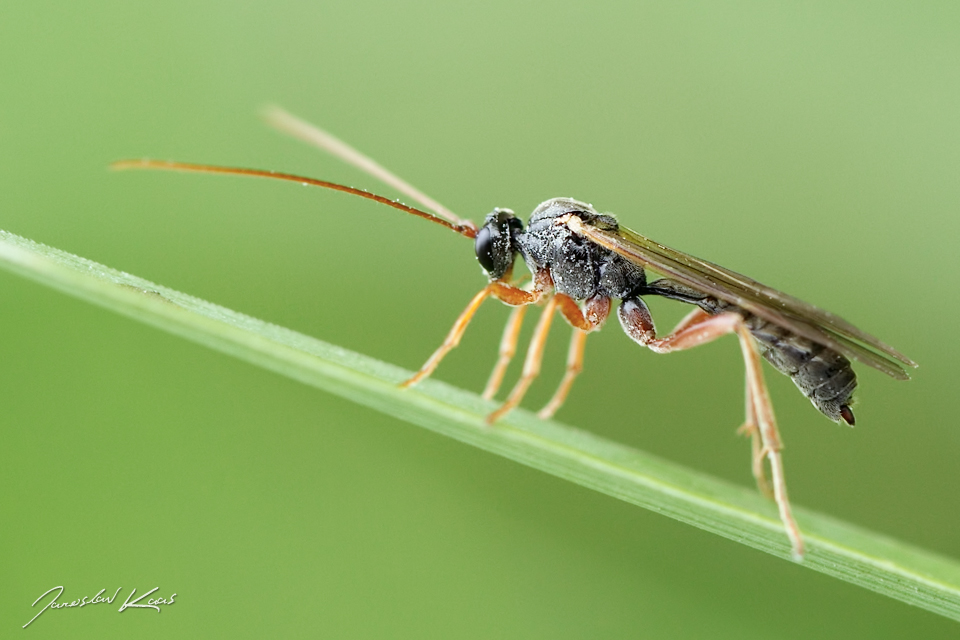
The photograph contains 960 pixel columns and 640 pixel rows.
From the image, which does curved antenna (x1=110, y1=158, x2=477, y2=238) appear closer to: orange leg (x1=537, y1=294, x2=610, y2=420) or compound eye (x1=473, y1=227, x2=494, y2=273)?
compound eye (x1=473, y1=227, x2=494, y2=273)

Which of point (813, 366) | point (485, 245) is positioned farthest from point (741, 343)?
point (485, 245)

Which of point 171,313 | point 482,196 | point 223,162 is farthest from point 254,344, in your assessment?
point 482,196

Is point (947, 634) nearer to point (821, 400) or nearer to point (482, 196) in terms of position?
point (821, 400)

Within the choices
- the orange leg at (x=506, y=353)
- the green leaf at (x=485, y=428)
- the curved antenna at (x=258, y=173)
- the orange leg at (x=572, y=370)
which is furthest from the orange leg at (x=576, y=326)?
the green leaf at (x=485, y=428)

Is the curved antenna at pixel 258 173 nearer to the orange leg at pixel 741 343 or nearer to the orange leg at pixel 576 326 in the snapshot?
the orange leg at pixel 576 326

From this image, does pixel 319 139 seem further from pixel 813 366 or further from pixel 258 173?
pixel 813 366
